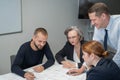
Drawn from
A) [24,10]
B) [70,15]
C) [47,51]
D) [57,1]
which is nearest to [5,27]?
[24,10]

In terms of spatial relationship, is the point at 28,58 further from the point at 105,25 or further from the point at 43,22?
the point at 43,22

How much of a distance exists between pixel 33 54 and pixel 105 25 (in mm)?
914

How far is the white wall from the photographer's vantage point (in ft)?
10.5

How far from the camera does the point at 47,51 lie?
2.49 m

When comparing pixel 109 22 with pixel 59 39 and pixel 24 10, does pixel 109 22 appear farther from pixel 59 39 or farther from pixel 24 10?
pixel 59 39

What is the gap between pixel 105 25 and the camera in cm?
202

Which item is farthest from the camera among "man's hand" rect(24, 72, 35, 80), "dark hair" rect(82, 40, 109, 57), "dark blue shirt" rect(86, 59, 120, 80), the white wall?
the white wall

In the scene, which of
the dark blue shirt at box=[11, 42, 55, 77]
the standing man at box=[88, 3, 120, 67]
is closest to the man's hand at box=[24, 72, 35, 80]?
the dark blue shirt at box=[11, 42, 55, 77]

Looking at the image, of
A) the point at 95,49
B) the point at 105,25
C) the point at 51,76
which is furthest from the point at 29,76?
the point at 105,25

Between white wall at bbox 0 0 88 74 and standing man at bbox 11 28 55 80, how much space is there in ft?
3.01

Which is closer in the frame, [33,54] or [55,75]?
[55,75]

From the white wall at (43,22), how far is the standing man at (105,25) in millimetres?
1546

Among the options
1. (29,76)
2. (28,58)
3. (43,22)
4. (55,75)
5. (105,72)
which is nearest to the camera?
(105,72)

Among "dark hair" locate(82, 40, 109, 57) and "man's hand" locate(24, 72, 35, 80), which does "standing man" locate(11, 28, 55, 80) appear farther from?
"dark hair" locate(82, 40, 109, 57)
